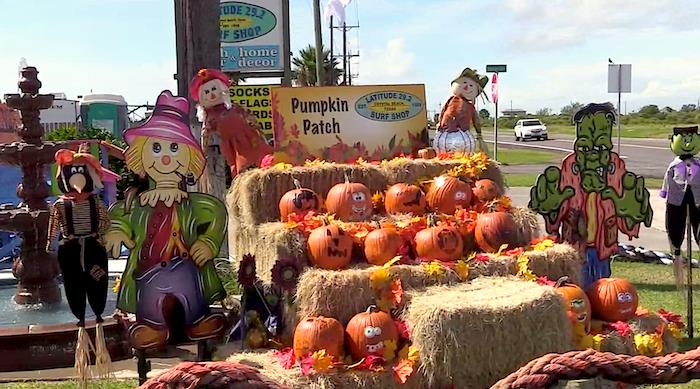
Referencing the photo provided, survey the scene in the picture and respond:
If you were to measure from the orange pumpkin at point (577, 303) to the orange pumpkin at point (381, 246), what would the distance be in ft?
4.12

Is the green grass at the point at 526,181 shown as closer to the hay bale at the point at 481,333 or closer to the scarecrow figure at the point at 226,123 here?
the scarecrow figure at the point at 226,123

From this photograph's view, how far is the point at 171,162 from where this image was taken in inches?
186

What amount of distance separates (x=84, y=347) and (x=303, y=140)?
3.30 metres

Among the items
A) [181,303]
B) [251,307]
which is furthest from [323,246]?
[181,303]

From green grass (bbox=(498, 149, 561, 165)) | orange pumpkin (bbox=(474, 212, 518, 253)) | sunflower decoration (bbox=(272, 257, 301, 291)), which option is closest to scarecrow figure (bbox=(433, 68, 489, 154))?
orange pumpkin (bbox=(474, 212, 518, 253))

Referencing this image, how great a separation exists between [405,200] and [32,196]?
12.5ft

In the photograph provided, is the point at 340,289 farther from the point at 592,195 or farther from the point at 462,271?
the point at 592,195

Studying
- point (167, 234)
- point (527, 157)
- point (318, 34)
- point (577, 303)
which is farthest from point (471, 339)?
point (527, 157)

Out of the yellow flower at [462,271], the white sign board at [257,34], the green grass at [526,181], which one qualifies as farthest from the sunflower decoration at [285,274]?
the green grass at [526,181]

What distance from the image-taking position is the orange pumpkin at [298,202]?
6125 mm

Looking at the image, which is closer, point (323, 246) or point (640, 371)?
point (640, 371)

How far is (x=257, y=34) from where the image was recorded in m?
15.1

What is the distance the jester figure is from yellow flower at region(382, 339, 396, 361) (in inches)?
80.9

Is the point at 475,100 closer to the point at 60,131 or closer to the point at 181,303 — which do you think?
the point at 181,303
